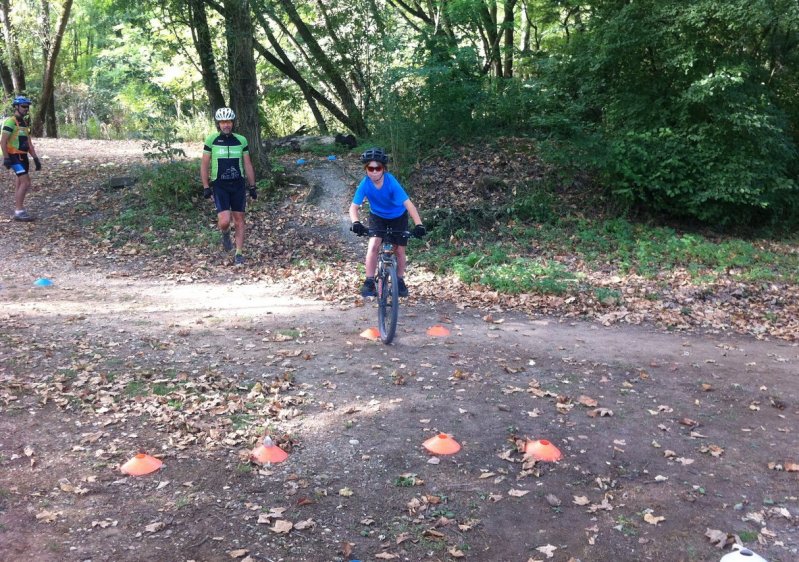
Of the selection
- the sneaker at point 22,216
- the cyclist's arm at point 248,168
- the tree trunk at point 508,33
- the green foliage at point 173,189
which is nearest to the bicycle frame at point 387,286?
the cyclist's arm at point 248,168

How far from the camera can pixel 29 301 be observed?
28.2ft

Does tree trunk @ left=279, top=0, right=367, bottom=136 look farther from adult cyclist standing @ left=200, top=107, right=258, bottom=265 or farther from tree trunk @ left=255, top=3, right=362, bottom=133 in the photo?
adult cyclist standing @ left=200, top=107, right=258, bottom=265

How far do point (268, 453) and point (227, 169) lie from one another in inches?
259

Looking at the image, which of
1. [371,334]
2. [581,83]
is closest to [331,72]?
[581,83]

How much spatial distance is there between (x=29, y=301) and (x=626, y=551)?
25.5 feet

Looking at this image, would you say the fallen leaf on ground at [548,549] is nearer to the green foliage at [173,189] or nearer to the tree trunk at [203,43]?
the green foliage at [173,189]

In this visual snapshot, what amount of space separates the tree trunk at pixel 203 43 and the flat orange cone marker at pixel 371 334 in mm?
9104

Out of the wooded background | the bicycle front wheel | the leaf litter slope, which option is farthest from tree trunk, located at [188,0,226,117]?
the bicycle front wheel

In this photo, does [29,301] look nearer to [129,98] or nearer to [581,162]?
[581,162]

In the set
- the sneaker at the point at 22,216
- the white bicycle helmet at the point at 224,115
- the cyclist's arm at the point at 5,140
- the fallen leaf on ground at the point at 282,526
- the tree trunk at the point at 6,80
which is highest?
the tree trunk at the point at 6,80

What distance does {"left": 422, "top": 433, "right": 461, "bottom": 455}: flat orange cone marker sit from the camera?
479 centimetres

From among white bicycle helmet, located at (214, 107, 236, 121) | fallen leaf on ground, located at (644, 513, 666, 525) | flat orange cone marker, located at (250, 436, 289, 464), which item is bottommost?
fallen leaf on ground, located at (644, 513, 666, 525)

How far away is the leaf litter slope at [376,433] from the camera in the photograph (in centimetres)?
388

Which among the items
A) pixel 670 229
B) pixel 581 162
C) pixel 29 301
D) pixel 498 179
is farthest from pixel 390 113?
pixel 29 301
